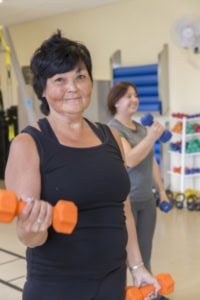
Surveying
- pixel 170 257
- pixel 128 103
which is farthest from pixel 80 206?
pixel 170 257

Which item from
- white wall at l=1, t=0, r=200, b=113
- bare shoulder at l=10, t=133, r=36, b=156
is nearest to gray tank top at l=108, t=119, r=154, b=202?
bare shoulder at l=10, t=133, r=36, b=156

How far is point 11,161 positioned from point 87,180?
0.22 m

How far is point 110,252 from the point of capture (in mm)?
1364

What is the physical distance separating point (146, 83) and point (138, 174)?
3987 mm

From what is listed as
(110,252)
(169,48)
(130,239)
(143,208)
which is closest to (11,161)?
(110,252)

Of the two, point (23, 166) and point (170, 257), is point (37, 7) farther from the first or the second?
point (23, 166)

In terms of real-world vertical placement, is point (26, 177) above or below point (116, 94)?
below

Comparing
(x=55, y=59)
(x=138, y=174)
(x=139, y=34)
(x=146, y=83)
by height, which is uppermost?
(x=139, y=34)

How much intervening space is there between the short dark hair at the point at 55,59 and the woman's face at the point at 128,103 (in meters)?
1.30

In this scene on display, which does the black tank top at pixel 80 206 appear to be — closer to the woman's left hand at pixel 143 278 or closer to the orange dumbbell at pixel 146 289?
the orange dumbbell at pixel 146 289

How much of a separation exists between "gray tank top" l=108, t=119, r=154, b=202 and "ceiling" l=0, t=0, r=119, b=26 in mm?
4612

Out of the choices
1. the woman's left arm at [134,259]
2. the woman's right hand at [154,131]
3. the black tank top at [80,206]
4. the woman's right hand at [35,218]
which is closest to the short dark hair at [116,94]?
the woman's right hand at [154,131]

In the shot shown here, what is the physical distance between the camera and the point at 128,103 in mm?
2783

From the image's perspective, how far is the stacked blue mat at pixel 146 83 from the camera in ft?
21.0
